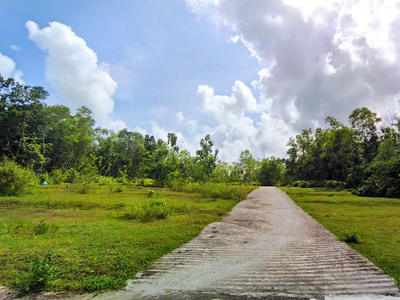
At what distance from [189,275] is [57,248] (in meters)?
2.71

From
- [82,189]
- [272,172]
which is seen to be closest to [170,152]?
[82,189]

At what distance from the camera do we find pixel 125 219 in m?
A: 8.36

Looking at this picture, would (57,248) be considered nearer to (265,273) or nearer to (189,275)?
(189,275)

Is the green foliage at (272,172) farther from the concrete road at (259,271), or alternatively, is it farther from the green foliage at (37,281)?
the green foliage at (37,281)

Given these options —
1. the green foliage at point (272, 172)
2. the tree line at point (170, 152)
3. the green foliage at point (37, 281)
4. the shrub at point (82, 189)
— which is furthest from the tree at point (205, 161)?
the green foliage at point (272, 172)

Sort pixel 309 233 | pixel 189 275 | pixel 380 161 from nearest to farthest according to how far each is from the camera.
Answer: pixel 189 275
pixel 309 233
pixel 380 161

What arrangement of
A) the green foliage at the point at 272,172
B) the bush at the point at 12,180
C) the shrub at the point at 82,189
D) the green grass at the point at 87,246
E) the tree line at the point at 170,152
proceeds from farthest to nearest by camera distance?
the green foliage at the point at 272,172 → the tree line at the point at 170,152 → the shrub at the point at 82,189 → the bush at the point at 12,180 → the green grass at the point at 87,246

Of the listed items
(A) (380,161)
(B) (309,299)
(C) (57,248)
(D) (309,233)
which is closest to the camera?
(B) (309,299)

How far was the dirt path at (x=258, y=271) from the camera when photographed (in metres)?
3.32

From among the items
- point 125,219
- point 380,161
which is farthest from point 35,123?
point 380,161

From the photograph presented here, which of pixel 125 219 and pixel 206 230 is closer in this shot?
pixel 206 230

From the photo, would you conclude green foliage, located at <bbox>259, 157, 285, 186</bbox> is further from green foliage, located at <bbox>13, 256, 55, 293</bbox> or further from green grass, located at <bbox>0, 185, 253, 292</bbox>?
green foliage, located at <bbox>13, 256, 55, 293</bbox>

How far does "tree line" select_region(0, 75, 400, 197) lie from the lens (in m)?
23.5

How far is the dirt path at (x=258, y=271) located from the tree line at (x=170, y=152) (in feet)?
53.3
